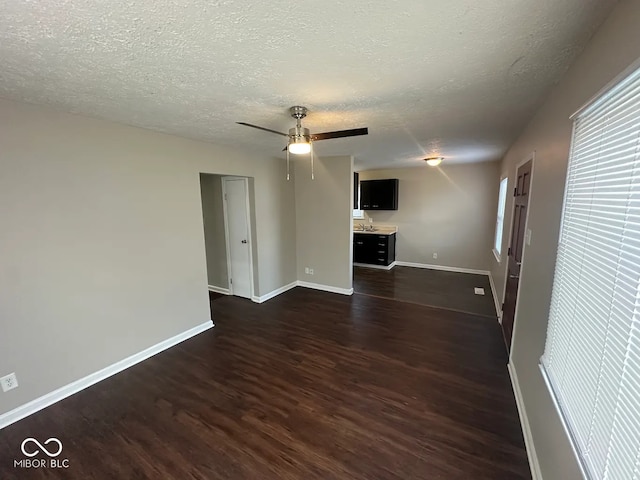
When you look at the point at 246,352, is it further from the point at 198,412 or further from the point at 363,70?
the point at 363,70

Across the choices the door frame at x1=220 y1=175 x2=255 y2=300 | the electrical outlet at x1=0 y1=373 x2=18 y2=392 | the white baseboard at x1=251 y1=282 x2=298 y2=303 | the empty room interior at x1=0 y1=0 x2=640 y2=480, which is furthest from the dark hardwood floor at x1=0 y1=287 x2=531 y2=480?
the door frame at x1=220 y1=175 x2=255 y2=300

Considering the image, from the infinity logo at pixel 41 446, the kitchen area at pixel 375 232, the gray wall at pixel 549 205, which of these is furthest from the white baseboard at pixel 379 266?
the infinity logo at pixel 41 446

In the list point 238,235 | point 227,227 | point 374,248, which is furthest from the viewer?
point 374,248

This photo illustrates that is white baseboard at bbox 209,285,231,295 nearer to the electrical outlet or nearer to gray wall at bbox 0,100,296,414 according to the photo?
gray wall at bbox 0,100,296,414

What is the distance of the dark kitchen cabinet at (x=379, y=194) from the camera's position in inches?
255

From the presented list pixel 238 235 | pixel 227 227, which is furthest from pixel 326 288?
pixel 227 227

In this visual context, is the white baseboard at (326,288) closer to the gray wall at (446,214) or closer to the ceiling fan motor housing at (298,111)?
the gray wall at (446,214)

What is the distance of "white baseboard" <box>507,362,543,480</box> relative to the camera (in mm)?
1646

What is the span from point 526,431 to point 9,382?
12.3ft

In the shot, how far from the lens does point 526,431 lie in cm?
192

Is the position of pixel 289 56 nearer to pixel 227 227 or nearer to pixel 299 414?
pixel 299 414

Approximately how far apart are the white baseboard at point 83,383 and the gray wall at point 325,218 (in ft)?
7.65

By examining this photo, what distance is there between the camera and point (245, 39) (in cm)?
127

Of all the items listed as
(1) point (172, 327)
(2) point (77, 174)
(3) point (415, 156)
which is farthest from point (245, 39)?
(3) point (415, 156)
